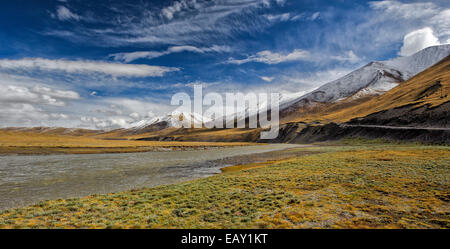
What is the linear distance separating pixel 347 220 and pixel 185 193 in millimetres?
11174

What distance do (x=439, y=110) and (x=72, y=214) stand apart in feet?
347

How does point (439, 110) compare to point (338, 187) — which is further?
point (439, 110)

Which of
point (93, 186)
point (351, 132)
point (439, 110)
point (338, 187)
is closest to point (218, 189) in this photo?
point (338, 187)

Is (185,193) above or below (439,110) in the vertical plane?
below

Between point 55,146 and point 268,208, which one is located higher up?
point 55,146

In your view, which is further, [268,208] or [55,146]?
[55,146]

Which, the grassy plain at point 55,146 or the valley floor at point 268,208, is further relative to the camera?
the grassy plain at point 55,146

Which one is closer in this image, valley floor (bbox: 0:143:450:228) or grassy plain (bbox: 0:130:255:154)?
valley floor (bbox: 0:143:450:228)
